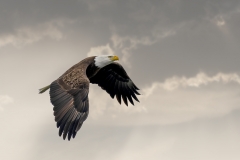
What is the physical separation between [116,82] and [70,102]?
5.26 metres

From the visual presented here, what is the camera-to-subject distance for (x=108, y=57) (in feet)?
44.5

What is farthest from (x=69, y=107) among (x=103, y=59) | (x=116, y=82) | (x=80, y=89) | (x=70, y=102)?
(x=116, y=82)

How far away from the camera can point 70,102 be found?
34.3ft

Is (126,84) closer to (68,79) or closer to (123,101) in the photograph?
(123,101)

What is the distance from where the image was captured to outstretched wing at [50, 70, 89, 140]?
9.69m

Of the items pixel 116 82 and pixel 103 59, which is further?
pixel 116 82

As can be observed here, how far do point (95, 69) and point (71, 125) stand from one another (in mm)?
4007

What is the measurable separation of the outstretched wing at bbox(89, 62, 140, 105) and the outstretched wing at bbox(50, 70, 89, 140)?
3.35 m

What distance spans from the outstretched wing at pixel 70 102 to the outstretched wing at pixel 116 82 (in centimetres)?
335

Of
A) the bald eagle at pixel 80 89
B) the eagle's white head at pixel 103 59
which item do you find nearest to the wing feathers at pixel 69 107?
the bald eagle at pixel 80 89

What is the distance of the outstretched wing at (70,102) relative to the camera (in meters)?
9.69

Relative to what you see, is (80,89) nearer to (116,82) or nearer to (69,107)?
(69,107)

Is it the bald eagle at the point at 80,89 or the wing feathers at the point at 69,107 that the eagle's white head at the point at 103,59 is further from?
the wing feathers at the point at 69,107

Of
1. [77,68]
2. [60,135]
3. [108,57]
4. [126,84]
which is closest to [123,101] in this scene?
[126,84]
